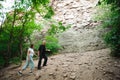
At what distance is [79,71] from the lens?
11.4m

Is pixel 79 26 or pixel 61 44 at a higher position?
pixel 79 26

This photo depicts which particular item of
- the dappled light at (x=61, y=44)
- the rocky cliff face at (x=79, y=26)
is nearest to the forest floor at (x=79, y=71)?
the dappled light at (x=61, y=44)

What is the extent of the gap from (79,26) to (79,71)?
11324mm

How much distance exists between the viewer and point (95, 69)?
36.9 feet

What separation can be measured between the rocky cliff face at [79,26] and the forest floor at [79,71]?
14.1 feet

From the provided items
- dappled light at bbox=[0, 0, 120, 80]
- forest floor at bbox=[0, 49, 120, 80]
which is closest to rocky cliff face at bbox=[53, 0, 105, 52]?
dappled light at bbox=[0, 0, 120, 80]

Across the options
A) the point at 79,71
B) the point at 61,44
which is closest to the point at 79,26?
the point at 61,44

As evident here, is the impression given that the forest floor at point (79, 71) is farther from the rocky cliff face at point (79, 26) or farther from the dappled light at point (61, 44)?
the rocky cliff face at point (79, 26)

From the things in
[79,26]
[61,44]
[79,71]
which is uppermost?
[79,26]

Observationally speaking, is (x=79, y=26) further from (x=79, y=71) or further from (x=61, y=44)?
(x=79, y=71)

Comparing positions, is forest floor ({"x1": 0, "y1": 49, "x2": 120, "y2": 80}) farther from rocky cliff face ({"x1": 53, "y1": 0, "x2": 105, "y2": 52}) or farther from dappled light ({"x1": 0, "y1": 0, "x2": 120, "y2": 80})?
rocky cliff face ({"x1": 53, "y1": 0, "x2": 105, "y2": 52})

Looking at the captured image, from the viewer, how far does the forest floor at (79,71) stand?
10.6 metres

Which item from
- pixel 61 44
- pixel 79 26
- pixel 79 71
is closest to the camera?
pixel 79 71

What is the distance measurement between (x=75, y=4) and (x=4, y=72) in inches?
602
